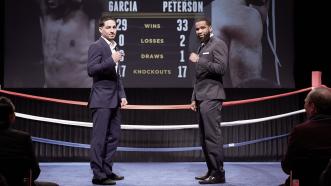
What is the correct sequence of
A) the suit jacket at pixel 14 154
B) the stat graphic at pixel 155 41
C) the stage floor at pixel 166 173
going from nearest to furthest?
the suit jacket at pixel 14 154 → the stage floor at pixel 166 173 → the stat graphic at pixel 155 41

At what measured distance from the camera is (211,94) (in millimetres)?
3943

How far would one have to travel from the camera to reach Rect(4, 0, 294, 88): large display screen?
5.39 m

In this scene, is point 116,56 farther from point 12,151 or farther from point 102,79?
point 12,151

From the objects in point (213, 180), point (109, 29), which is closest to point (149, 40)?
point (109, 29)

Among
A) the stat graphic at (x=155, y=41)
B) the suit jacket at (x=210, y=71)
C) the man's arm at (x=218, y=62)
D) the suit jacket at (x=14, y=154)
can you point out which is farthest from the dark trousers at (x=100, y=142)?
the suit jacket at (x=14, y=154)

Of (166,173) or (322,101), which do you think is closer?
(322,101)

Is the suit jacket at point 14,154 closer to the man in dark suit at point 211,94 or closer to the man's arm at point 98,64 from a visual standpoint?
the man's arm at point 98,64

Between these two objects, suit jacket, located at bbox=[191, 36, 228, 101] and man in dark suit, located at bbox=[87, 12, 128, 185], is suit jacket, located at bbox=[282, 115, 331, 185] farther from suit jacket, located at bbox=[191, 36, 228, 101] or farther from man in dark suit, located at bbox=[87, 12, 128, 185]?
man in dark suit, located at bbox=[87, 12, 128, 185]

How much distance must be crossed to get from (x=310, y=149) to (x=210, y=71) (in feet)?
5.91

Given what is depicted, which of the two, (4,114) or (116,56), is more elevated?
(116,56)

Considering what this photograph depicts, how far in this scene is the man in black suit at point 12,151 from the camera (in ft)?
7.52

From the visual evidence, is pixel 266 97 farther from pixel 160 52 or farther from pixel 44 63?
pixel 44 63

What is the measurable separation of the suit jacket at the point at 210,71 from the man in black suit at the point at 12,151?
1.88 m

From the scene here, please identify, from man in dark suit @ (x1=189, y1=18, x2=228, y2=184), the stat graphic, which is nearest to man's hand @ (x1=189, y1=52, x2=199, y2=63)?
man in dark suit @ (x1=189, y1=18, x2=228, y2=184)
